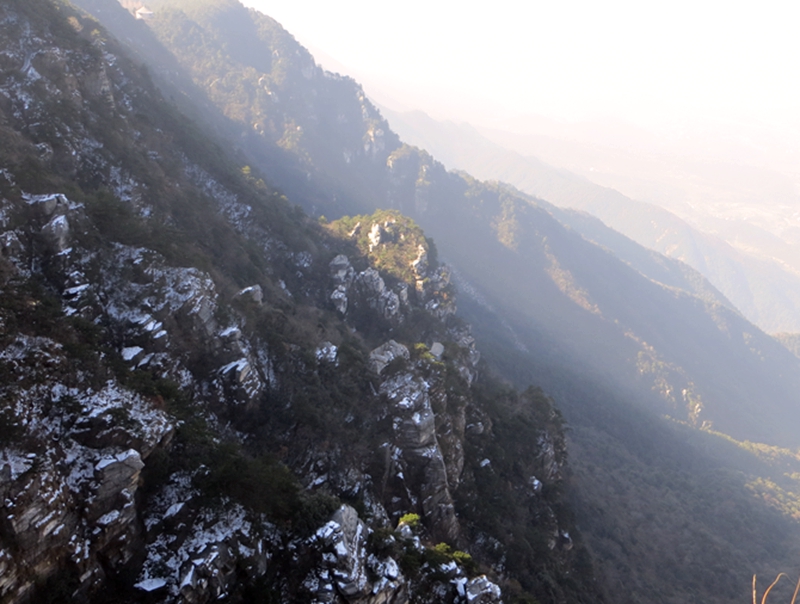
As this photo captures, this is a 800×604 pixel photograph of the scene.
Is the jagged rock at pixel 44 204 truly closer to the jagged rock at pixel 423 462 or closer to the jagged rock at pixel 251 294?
the jagged rock at pixel 251 294

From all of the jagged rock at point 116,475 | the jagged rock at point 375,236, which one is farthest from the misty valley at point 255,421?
the jagged rock at point 375,236

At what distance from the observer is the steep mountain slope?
15.2m

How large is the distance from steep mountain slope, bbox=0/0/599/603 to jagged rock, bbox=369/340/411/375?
234 mm

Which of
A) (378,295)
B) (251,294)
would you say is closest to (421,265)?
(378,295)

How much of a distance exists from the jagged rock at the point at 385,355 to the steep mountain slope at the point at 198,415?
9.2 inches

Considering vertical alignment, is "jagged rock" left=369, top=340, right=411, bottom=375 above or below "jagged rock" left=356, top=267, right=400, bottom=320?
above

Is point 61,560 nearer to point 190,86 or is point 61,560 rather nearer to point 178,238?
point 178,238

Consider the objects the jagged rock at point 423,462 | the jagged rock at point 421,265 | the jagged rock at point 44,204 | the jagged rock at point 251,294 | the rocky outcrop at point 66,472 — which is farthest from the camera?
the jagged rock at point 421,265

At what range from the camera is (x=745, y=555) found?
6481 cm

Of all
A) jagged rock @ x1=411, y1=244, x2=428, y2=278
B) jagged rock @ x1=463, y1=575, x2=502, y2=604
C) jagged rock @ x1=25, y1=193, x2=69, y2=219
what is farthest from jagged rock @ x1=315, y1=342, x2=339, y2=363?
jagged rock @ x1=411, y1=244, x2=428, y2=278

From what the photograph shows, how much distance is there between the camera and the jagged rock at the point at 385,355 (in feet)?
118

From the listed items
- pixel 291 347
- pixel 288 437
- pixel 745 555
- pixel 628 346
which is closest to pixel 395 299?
pixel 291 347

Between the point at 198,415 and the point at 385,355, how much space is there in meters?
17.9

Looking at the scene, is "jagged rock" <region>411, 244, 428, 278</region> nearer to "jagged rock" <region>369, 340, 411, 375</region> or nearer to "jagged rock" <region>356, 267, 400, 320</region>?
"jagged rock" <region>356, 267, 400, 320</region>
